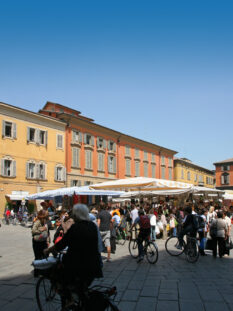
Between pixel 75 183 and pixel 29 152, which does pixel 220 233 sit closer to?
pixel 29 152

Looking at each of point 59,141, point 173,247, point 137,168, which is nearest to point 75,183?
point 59,141

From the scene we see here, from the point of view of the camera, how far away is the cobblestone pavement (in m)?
5.32

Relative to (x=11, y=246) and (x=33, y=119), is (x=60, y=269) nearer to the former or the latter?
(x=11, y=246)

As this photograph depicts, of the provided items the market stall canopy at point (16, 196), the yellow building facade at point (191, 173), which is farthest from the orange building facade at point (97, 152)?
the yellow building facade at point (191, 173)

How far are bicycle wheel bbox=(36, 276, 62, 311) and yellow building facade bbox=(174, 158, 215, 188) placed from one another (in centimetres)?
5566

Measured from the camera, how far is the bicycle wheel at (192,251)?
9.25m

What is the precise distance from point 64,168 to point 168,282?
29.3 m

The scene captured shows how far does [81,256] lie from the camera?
12.9 feet

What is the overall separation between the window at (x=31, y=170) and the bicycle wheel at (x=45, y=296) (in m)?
28.2

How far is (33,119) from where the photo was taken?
32.8 metres

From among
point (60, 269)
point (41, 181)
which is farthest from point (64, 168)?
point (60, 269)

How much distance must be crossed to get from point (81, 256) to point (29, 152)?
96.8 ft

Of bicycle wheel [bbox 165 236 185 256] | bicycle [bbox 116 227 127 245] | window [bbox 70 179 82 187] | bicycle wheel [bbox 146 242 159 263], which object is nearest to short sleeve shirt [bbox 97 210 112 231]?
bicycle wheel [bbox 146 242 159 263]

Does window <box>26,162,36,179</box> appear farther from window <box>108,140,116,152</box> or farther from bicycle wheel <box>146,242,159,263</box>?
bicycle wheel <box>146,242,159,263</box>
